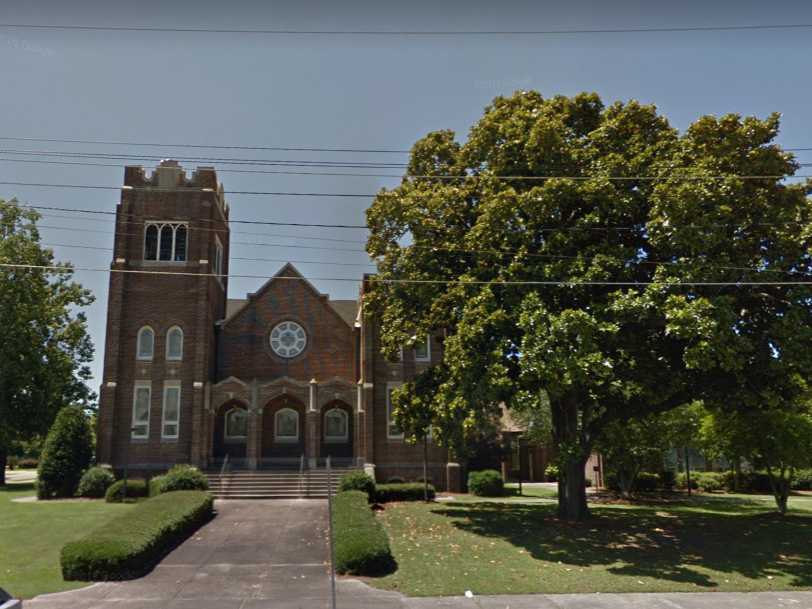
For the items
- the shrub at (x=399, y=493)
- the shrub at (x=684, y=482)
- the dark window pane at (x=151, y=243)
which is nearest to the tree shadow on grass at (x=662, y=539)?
the shrub at (x=399, y=493)

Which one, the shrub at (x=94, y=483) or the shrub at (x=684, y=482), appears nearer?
the shrub at (x=94, y=483)

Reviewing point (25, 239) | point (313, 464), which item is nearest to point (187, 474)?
Result: point (313, 464)

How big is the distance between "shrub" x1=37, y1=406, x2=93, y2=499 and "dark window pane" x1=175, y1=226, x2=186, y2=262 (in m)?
8.54

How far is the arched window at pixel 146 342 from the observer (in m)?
32.9

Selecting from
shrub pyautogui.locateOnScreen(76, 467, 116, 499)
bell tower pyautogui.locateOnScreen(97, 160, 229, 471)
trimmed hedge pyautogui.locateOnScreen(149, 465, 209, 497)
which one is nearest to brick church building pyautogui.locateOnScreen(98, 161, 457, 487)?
bell tower pyautogui.locateOnScreen(97, 160, 229, 471)

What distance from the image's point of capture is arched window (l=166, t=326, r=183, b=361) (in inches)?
1297

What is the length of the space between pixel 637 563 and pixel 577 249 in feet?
26.3

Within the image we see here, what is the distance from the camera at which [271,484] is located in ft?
96.7

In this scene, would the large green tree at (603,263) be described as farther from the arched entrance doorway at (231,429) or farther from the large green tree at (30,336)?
the large green tree at (30,336)

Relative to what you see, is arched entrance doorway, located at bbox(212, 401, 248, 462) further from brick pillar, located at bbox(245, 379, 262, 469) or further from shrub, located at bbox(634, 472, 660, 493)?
shrub, located at bbox(634, 472, 660, 493)

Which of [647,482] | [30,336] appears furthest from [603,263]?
[30,336]

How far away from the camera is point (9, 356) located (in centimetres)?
3866

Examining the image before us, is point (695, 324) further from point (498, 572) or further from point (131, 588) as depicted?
point (131, 588)

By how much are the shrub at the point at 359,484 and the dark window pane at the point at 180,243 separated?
14675mm
